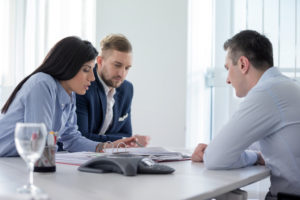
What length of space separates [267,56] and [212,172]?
734mm

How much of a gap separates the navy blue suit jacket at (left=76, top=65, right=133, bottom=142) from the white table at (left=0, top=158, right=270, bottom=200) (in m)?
1.25

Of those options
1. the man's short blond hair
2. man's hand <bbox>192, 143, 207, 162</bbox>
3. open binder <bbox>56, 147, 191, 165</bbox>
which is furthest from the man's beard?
man's hand <bbox>192, 143, 207, 162</bbox>

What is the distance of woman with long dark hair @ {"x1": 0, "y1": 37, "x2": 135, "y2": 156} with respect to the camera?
206cm

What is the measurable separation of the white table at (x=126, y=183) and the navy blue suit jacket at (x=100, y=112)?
1.25 meters

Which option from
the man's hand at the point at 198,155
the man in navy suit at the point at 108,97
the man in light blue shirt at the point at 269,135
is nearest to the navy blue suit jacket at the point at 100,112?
the man in navy suit at the point at 108,97

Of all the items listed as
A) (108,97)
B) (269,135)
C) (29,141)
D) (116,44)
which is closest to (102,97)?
(108,97)

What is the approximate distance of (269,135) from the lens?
6.37 ft

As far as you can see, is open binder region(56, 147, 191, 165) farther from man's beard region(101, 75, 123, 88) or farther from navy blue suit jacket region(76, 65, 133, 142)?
man's beard region(101, 75, 123, 88)

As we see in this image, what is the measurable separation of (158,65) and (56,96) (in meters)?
2.30

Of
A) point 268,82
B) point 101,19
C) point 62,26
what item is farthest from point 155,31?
point 268,82

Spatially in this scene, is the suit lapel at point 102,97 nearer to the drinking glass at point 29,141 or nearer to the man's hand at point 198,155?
the man's hand at point 198,155

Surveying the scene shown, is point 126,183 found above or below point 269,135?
below

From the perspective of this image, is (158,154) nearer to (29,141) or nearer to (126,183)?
(126,183)

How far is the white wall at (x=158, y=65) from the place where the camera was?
4.39m
